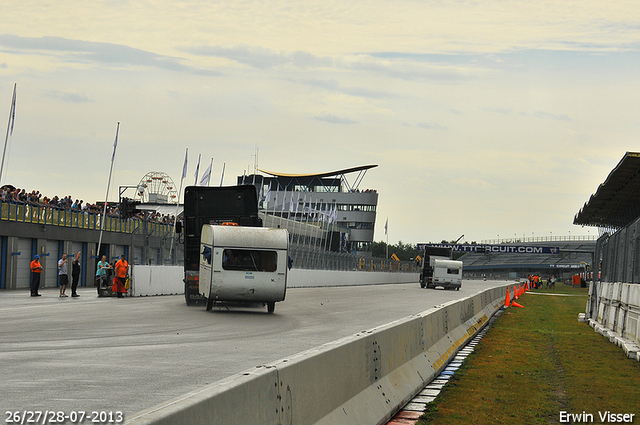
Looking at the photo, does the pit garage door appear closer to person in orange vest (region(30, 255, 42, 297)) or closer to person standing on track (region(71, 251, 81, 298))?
person standing on track (region(71, 251, 81, 298))

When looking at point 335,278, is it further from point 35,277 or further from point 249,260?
point 249,260

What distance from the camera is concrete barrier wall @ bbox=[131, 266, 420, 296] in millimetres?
34750

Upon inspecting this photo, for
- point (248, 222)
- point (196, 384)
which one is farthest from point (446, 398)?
point (248, 222)

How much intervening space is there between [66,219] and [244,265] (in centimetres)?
2240

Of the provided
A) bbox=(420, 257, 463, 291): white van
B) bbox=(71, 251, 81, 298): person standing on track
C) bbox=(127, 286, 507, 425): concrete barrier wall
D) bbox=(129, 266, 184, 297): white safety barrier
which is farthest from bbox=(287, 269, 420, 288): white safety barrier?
bbox=(127, 286, 507, 425): concrete barrier wall

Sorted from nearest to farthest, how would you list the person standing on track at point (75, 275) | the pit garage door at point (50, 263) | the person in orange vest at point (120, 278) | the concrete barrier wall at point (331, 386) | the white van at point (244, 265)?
the concrete barrier wall at point (331, 386)
the white van at point (244, 265)
the person standing on track at point (75, 275)
the person in orange vest at point (120, 278)
the pit garage door at point (50, 263)

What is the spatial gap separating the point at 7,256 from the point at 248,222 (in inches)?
639

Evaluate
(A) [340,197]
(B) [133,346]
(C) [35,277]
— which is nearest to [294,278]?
(C) [35,277]

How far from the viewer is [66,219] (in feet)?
141

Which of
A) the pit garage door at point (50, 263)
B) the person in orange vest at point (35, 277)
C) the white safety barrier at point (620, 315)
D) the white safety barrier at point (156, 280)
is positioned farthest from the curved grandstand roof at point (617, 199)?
the pit garage door at point (50, 263)

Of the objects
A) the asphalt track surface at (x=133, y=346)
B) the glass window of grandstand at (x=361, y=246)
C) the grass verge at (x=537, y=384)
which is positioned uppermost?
the glass window of grandstand at (x=361, y=246)

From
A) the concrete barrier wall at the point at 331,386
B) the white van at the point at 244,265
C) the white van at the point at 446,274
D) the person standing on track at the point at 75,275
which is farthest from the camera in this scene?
the white van at the point at 446,274

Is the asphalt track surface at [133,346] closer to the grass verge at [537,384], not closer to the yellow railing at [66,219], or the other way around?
the grass verge at [537,384]

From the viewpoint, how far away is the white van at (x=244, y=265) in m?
23.6
